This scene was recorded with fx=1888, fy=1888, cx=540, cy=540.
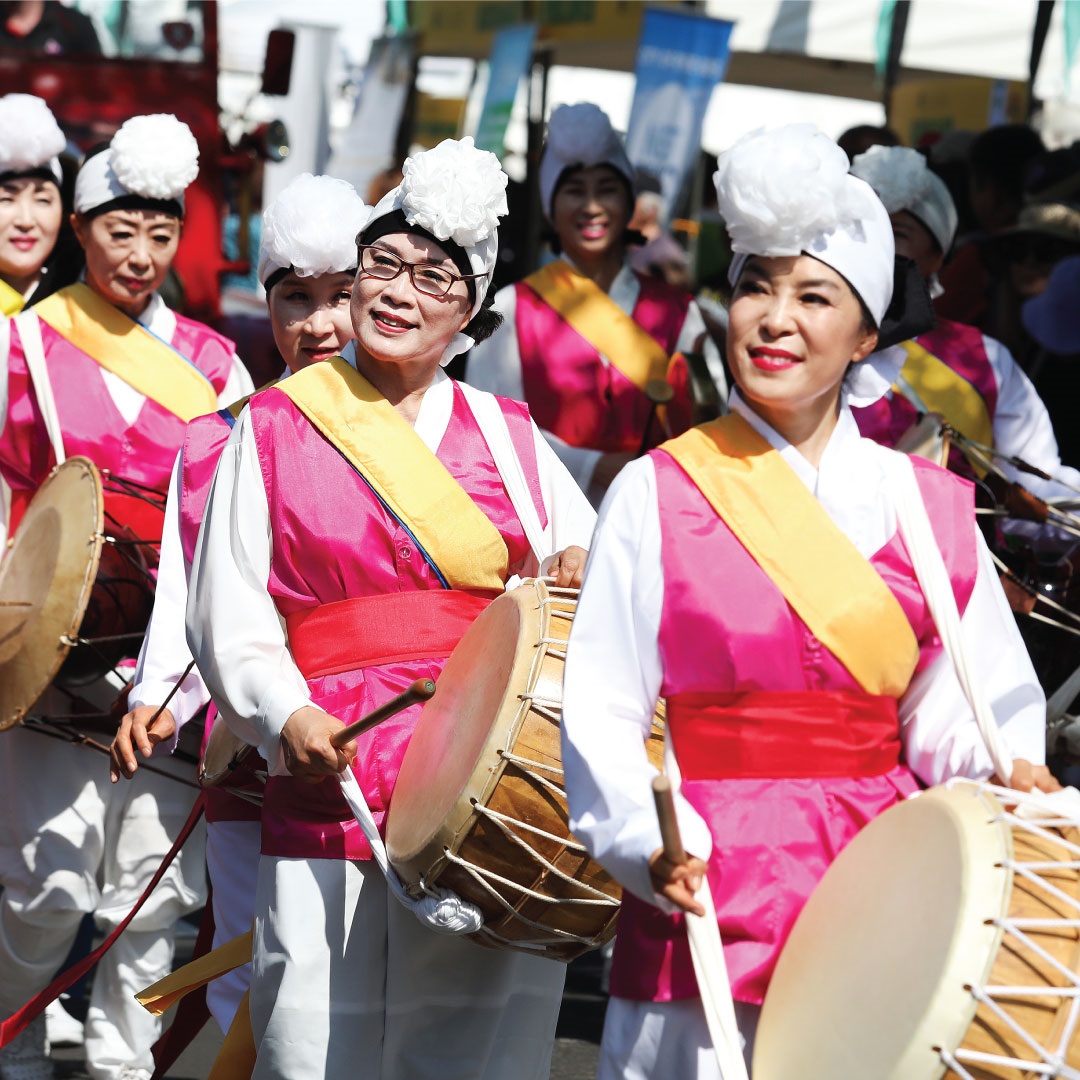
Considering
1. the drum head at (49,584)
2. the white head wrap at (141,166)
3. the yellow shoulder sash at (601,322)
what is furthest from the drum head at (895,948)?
the yellow shoulder sash at (601,322)

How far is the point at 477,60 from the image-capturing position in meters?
12.8

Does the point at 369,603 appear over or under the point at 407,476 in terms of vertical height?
→ under

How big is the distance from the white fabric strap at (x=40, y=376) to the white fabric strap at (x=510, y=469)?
1794 mm

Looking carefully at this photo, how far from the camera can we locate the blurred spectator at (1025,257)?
6414 millimetres

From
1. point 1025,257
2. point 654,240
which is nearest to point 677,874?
point 1025,257

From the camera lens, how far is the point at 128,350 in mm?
→ 5379

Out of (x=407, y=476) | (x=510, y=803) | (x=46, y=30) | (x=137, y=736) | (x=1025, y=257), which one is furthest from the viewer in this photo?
(x=46, y=30)

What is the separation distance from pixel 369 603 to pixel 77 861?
206 centimetres

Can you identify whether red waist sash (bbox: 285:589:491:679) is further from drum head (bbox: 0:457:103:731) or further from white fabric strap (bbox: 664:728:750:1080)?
drum head (bbox: 0:457:103:731)

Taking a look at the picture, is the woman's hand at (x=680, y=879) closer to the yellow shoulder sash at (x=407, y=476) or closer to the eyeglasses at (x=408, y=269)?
the yellow shoulder sash at (x=407, y=476)

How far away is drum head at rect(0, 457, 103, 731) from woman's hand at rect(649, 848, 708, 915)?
2.32 meters

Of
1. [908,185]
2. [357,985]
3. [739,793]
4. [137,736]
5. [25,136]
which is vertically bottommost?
[357,985]

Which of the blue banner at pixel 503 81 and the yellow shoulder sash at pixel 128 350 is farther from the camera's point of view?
the blue banner at pixel 503 81

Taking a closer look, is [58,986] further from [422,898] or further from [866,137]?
[866,137]
